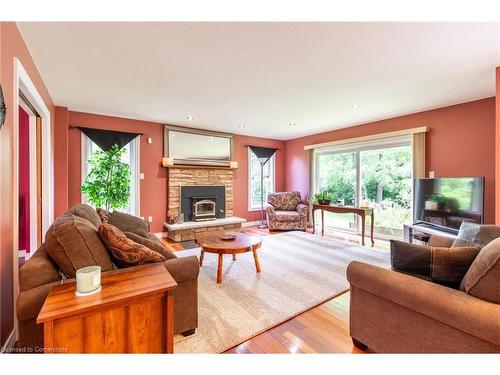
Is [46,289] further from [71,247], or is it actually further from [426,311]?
[426,311]

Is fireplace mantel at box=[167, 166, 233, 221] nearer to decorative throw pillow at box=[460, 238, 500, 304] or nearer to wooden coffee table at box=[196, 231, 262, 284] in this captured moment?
wooden coffee table at box=[196, 231, 262, 284]

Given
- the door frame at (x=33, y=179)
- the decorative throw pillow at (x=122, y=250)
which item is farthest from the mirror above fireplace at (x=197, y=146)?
the decorative throw pillow at (x=122, y=250)

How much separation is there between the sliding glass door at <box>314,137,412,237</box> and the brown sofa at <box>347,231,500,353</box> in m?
3.34

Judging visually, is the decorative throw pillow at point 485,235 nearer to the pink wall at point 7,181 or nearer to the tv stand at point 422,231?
the tv stand at point 422,231

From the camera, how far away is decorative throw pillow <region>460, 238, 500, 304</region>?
107 cm

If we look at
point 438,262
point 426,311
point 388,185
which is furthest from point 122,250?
point 388,185

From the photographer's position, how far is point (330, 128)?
5.16 metres

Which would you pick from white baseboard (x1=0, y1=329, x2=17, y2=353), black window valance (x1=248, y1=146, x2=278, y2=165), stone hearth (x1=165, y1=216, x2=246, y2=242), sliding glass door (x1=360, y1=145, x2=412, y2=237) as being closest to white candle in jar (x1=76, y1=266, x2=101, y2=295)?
white baseboard (x1=0, y1=329, x2=17, y2=353)

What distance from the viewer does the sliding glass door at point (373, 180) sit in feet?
13.8

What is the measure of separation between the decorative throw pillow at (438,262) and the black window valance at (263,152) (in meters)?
4.80

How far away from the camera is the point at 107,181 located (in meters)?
3.77

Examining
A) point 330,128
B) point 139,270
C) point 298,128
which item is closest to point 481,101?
point 330,128

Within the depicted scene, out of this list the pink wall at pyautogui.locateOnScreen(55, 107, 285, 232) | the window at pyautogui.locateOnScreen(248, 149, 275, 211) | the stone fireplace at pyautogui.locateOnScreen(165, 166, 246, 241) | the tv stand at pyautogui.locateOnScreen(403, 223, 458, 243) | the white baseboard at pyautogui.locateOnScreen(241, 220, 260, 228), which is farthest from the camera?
the window at pyautogui.locateOnScreen(248, 149, 275, 211)

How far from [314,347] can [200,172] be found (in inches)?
161
